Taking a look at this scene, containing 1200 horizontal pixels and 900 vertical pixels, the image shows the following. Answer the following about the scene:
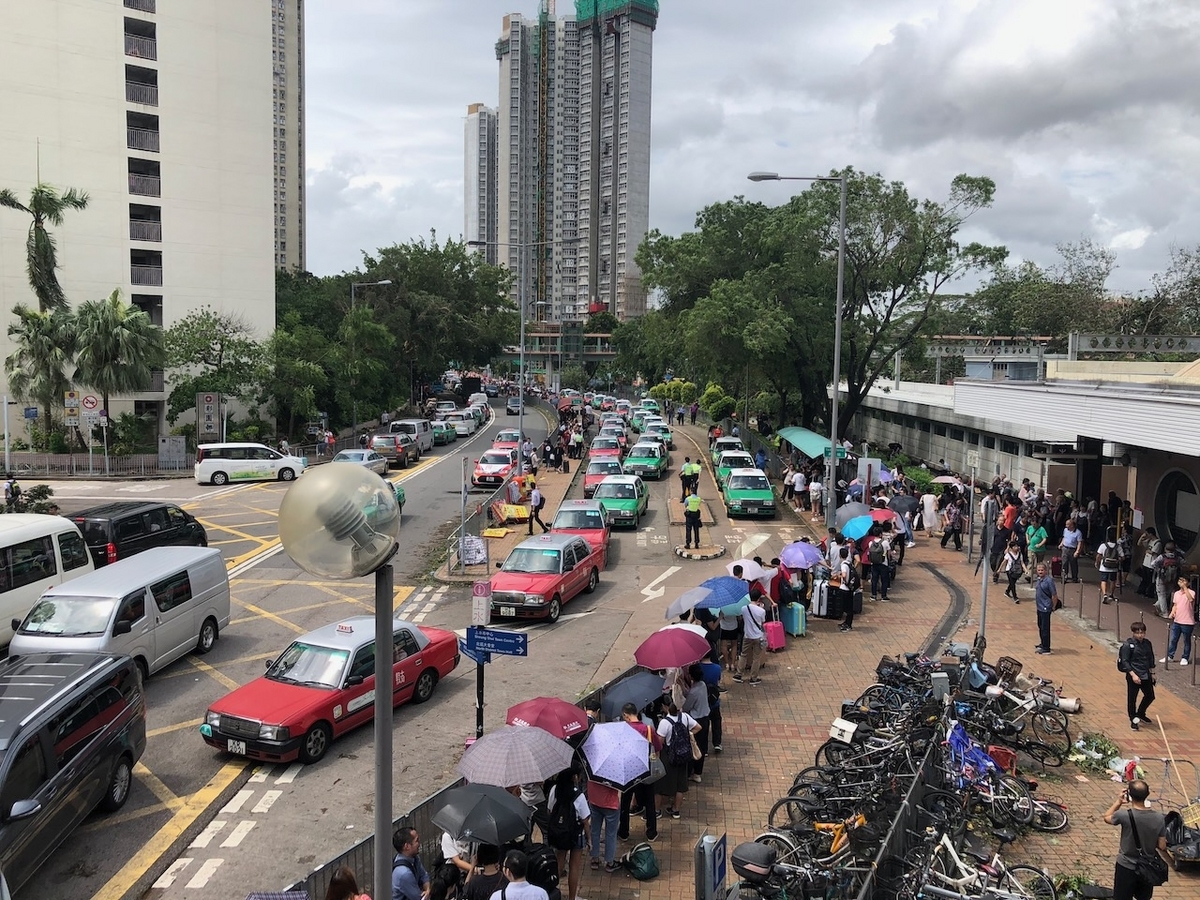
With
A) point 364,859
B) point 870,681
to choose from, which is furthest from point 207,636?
point 870,681

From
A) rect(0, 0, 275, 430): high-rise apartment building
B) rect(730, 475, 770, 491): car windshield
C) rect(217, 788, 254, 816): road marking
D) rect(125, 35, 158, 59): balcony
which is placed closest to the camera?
rect(217, 788, 254, 816): road marking

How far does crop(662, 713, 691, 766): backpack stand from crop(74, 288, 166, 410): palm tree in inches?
1353

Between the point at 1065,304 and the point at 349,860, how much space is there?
165ft

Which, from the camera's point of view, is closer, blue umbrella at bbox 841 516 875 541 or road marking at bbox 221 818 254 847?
road marking at bbox 221 818 254 847

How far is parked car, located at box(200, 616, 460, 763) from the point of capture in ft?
36.7

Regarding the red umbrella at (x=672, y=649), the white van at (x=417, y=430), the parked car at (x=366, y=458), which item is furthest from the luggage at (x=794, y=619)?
the white van at (x=417, y=430)

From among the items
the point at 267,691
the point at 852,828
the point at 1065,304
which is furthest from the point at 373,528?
the point at 1065,304

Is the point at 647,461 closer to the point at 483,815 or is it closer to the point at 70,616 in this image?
the point at 70,616

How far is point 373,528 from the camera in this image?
4.03m

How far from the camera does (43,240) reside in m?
37.7

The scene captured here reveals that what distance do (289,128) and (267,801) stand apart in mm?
138777

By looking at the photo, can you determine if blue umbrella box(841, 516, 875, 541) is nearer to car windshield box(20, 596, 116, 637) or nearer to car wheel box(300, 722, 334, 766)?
car wheel box(300, 722, 334, 766)

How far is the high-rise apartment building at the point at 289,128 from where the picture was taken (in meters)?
132

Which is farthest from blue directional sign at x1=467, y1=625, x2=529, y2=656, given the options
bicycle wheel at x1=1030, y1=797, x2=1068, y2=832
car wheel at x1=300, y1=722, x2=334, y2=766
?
bicycle wheel at x1=1030, y1=797, x2=1068, y2=832
